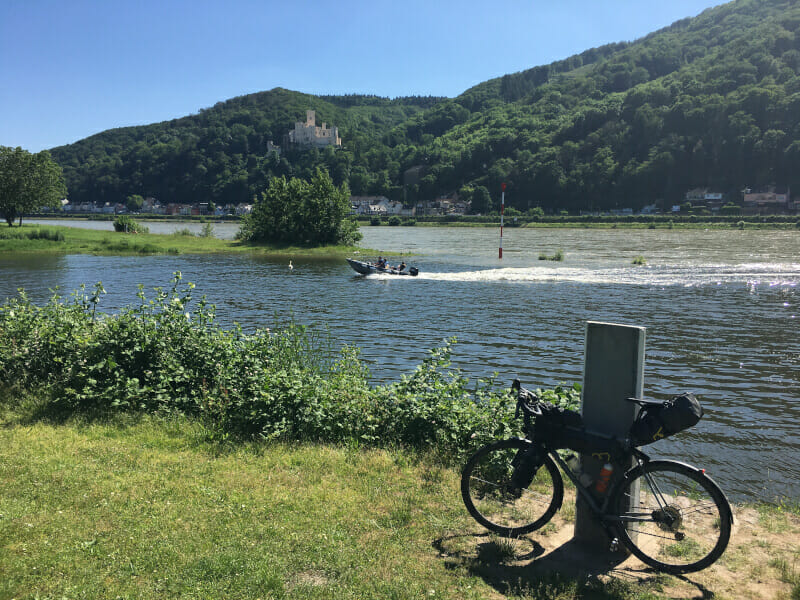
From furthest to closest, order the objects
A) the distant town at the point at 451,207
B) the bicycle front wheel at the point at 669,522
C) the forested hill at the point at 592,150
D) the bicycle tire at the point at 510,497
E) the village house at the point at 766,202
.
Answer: the forested hill at the point at 592,150, the distant town at the point at 451,207, the village house at the point at 766,202, the bicycle tire at the point at 510,497, the bicycle front wheel at the point at 669,522

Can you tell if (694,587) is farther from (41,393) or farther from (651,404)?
(41,393)

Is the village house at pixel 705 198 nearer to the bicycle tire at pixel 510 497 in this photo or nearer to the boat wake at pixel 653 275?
the boat wake at pixel 653 275

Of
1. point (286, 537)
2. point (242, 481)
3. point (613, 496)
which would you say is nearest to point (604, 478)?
point (613, 496)

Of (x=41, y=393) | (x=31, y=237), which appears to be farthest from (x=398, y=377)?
(x=31, y=237)

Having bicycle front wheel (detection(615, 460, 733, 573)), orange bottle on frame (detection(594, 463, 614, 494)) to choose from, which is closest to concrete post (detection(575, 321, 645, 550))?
orange bottle on frame (detection(594, 463, 614, 494))

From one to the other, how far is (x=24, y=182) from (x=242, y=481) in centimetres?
7514

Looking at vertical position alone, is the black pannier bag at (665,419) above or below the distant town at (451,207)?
below

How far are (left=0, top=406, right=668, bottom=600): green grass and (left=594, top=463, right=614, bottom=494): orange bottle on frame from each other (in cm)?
67

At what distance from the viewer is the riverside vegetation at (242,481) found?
13.2ft

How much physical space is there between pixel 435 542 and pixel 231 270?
3730 centimetres

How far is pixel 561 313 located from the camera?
77.9ft

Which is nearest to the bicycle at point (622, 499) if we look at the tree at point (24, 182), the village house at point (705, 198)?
the tree at point (24, 182)

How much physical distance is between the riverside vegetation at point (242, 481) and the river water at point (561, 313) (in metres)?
4.11

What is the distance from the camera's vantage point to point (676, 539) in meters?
4.36
